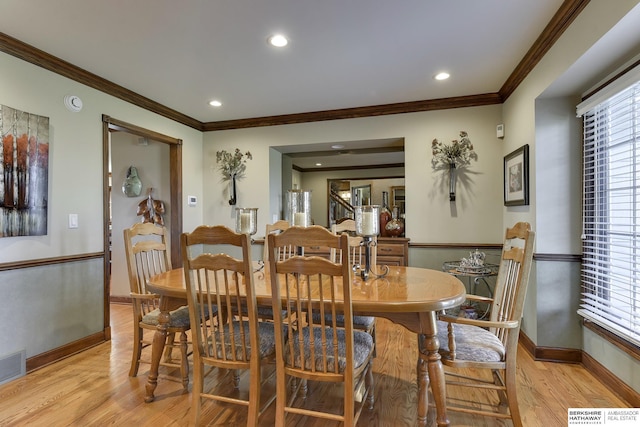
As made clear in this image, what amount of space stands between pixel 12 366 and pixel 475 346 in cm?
308

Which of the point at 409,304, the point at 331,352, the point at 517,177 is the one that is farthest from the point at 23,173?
the point at 517,177

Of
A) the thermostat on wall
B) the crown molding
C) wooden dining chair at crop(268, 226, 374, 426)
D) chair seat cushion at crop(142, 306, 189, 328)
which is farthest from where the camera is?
the thermostat on wall

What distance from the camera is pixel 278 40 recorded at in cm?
241

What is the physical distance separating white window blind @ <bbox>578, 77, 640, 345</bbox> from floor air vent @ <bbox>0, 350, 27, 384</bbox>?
4037 millimetres

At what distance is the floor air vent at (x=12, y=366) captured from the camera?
232cm

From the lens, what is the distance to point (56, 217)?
2.71 metres

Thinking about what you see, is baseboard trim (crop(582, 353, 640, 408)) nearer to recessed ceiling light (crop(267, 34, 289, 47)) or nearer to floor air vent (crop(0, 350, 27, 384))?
recessed ceiling light (crop(267, 34, 289, 47))

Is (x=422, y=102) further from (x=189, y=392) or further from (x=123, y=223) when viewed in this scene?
(x=123, y=223)

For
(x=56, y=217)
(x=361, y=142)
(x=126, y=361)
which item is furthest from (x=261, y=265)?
(x=361, y=142)

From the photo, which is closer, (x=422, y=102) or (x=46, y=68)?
(x=46, y=68)

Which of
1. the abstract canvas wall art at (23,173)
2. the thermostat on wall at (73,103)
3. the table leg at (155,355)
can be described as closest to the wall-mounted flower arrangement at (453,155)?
the table leg at (155,355)

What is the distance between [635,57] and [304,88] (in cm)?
245

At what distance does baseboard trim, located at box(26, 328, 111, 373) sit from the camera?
2.53 meters

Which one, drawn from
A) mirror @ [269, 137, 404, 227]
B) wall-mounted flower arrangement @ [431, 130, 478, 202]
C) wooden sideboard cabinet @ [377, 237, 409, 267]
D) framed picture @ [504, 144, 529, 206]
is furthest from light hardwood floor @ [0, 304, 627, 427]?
mirror @ [269, 137, 404, 227]
